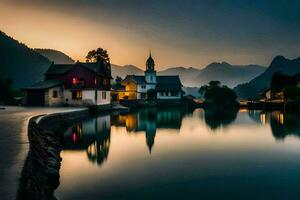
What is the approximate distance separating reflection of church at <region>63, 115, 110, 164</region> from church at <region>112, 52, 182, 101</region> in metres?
64.5

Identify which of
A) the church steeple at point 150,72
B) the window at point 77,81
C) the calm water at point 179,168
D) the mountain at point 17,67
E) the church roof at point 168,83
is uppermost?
the mountain at point 17,67

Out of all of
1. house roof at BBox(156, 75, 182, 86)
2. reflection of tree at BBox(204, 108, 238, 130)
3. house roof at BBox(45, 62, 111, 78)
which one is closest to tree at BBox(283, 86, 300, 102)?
reflection of tree at BBox(204, 108, 238, 130)

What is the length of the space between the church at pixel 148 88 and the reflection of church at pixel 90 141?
64.5 metres

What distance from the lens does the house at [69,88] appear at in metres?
55.9

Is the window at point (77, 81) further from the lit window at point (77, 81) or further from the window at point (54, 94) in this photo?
the window at point (54, 94)

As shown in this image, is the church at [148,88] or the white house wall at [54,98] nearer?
the white house wall at [54,98]

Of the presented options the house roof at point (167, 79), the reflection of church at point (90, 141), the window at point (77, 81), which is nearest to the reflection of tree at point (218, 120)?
the reflection of church at point (90, 141)

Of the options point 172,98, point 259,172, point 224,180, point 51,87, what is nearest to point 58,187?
point 224,180

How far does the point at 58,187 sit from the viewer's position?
14.2 metres

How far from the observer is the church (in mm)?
103750

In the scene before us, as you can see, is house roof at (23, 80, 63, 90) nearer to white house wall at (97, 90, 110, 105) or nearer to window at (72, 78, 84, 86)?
window at (72, 78, 84, 86)

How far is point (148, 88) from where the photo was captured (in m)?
110

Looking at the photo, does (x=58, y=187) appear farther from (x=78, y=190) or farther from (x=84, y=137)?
(x=84, y=137)

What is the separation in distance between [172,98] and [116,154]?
8460cm
